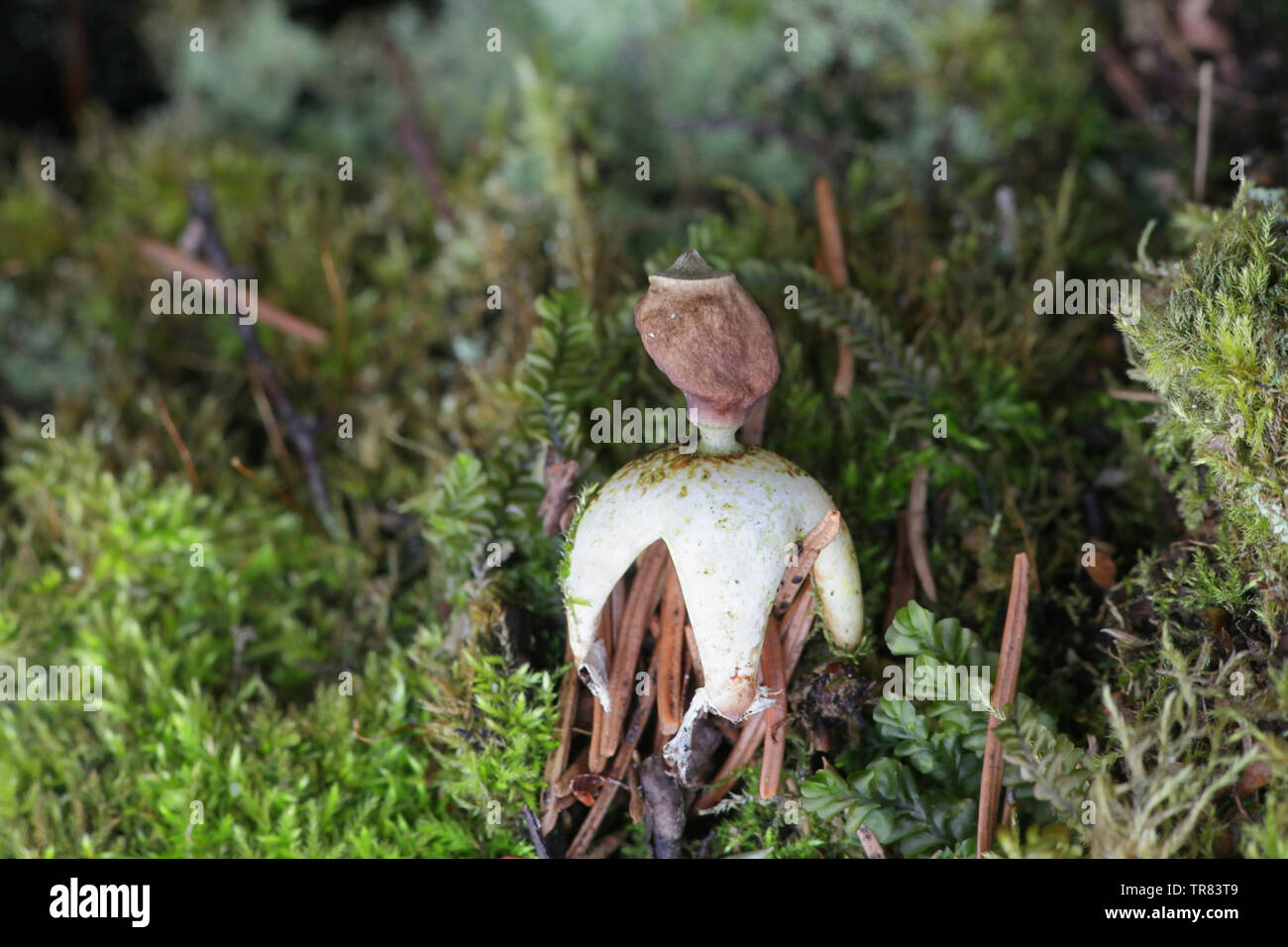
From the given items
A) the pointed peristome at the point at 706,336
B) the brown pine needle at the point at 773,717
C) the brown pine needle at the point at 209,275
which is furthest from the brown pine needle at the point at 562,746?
the brown pine needle at the point at 209,275

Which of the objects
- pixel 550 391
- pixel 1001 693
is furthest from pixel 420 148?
pixel 1001 693

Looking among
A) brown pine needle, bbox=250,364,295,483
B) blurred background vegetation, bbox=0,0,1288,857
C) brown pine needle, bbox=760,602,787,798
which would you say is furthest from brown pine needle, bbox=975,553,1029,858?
brown pine needle, bbox=250,364,295,483

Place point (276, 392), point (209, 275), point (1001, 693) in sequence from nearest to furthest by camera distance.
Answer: point (1001, 693) < point (276, 392) < point (209, 275)

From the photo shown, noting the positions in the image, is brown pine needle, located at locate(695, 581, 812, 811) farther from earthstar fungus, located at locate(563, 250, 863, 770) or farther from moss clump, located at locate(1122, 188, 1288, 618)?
moss clump, located at locate(1122, 188, 1288, 618)

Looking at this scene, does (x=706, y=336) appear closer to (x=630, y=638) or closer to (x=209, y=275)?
(x=630, y=638)

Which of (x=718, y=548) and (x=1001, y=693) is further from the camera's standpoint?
(x=1001, y=693)
